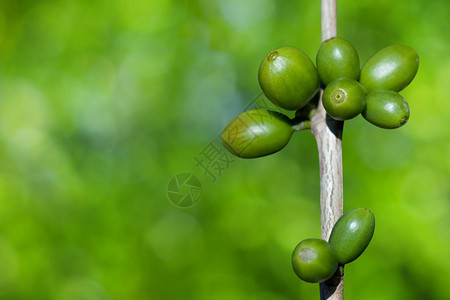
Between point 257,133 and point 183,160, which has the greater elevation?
point 183,160

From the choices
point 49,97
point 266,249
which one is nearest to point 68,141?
point 49,97

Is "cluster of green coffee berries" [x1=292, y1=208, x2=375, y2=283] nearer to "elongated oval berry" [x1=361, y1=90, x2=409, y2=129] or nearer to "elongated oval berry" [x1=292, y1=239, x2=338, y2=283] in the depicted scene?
"elongated oval berry" [x1=292, y1=239, x2=338, y2=283]

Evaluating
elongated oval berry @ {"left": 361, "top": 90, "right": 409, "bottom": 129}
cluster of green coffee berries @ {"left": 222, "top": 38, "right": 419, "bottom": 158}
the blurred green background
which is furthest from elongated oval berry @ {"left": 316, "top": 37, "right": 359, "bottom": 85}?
the blurred green background

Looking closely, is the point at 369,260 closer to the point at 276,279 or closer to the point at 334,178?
the point at 276,279

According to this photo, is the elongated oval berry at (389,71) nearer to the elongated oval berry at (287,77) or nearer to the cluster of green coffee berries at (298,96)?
the cluster of green coffee berries at (298,96)

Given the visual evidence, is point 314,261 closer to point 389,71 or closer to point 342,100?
point 342,100

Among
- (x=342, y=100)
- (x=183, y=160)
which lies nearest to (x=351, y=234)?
(x=342, y=100)

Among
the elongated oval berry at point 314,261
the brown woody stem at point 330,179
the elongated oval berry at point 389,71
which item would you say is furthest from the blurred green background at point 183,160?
the elongated oval berry at point 314,261
